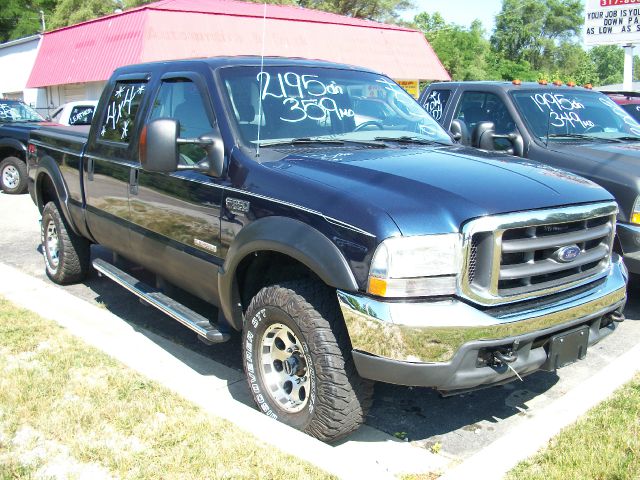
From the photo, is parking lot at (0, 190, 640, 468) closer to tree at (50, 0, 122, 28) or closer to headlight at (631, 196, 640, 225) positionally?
headlight at (631, 196, 640, 225)

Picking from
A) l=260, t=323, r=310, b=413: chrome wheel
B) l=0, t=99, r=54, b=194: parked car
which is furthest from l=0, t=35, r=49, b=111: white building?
l=260, t=323, r=310, b=413: chrome wheel

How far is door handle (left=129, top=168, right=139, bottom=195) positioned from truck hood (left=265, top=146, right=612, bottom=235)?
149 cm

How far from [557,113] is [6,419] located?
18.4ft

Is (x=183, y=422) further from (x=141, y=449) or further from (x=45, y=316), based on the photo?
(x=45, y=316)

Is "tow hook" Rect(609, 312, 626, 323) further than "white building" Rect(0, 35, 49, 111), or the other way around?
"white building" Rect(0, 35, 49, 111)

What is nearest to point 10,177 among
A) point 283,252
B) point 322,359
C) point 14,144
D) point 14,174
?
point 14,174

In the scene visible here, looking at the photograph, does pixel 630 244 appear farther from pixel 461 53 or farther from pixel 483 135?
pixel 461 53

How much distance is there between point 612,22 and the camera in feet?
45.9

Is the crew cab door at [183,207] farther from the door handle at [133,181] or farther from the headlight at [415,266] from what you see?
the headlight at [415,266]

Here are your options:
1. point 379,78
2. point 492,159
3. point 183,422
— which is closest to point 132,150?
point 379,78

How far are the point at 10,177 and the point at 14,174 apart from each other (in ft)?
0.39

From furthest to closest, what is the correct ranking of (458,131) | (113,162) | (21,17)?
(21,17)
(458,131)
(113,162)

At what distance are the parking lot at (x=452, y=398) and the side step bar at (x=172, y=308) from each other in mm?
459

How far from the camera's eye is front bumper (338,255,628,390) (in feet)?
10.1
